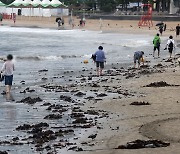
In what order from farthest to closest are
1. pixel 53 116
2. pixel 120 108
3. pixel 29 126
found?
pixel 120 108 < pixel 53 116 < pixel 29 126

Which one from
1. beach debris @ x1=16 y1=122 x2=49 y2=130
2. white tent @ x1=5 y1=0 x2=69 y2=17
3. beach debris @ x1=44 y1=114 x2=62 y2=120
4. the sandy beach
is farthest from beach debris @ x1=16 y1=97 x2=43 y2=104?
white tent @ x1=5 y1=0 x2=69 y2=17

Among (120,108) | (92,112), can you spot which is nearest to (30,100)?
(92,112)

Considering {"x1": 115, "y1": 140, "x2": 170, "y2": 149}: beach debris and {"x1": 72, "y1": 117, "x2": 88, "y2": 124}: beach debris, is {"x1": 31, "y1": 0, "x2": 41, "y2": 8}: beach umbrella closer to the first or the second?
{"x1": 72, "y1": 117, "x2": 88, "y2": 124}: beach debris

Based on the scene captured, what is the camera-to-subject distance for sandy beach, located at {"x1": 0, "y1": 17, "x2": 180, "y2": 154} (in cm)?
1034

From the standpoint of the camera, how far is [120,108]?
565 inches

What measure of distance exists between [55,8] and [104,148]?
308 feet

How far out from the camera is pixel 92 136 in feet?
36.4

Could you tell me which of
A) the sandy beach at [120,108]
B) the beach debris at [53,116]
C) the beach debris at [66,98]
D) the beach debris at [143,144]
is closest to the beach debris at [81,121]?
the sandy beach at [120,108]

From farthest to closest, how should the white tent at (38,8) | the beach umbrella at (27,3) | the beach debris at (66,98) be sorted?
the beach umbrella at (27,3)
the white tent at (38,8)
the beach debris at (66,98)

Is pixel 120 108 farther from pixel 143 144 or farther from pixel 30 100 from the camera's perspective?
pixel 143 144

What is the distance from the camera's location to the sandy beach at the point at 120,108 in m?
10.3

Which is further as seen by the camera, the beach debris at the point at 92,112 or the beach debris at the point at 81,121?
the beach debris at the point at 92,112

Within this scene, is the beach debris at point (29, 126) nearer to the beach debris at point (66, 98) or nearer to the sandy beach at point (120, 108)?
the sandy beach at point (120, 108)

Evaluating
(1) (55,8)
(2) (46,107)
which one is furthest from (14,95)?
(1) (55,8)
